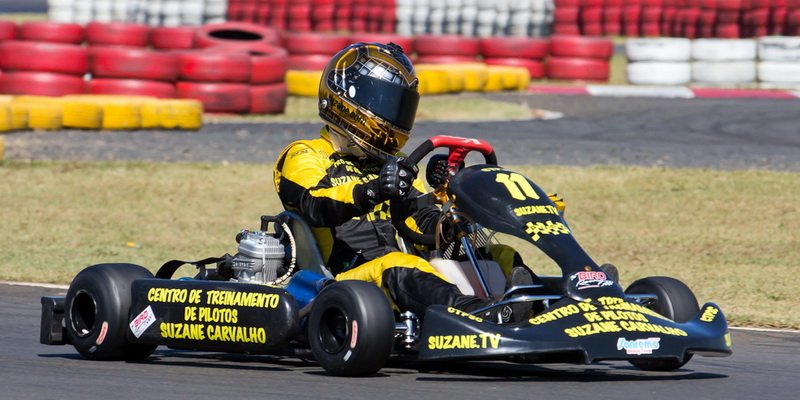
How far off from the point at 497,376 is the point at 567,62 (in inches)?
659

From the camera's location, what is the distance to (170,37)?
19.5 m

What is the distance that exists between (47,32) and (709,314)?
13759 mm

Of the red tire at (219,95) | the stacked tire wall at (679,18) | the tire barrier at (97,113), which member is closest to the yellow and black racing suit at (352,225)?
the tire barrier at (97,113)

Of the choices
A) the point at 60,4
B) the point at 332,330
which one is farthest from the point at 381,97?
the point at 60,4

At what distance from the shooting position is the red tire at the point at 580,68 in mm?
21594

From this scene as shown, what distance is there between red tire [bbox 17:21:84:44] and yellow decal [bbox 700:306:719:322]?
44.9 ft

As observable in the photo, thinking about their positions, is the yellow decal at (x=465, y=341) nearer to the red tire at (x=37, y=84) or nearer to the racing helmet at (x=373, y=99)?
the racing helmet at (x=373, y=99)

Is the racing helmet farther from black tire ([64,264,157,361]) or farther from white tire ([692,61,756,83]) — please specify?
white tire ([692,61,756,83])

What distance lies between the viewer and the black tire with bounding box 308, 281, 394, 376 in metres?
4.91

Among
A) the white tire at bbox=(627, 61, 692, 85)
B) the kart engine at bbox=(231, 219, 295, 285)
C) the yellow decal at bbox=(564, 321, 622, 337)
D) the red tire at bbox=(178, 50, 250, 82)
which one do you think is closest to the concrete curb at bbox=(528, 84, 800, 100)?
the white tire at bbox=(627, 61, 692, 85)

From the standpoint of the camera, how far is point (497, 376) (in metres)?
5.26

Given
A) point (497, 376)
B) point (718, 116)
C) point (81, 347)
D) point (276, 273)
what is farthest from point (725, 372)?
point (718, 116)

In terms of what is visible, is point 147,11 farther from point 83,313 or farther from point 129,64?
point 83,313

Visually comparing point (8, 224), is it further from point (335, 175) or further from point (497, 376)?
point (497, 376)
